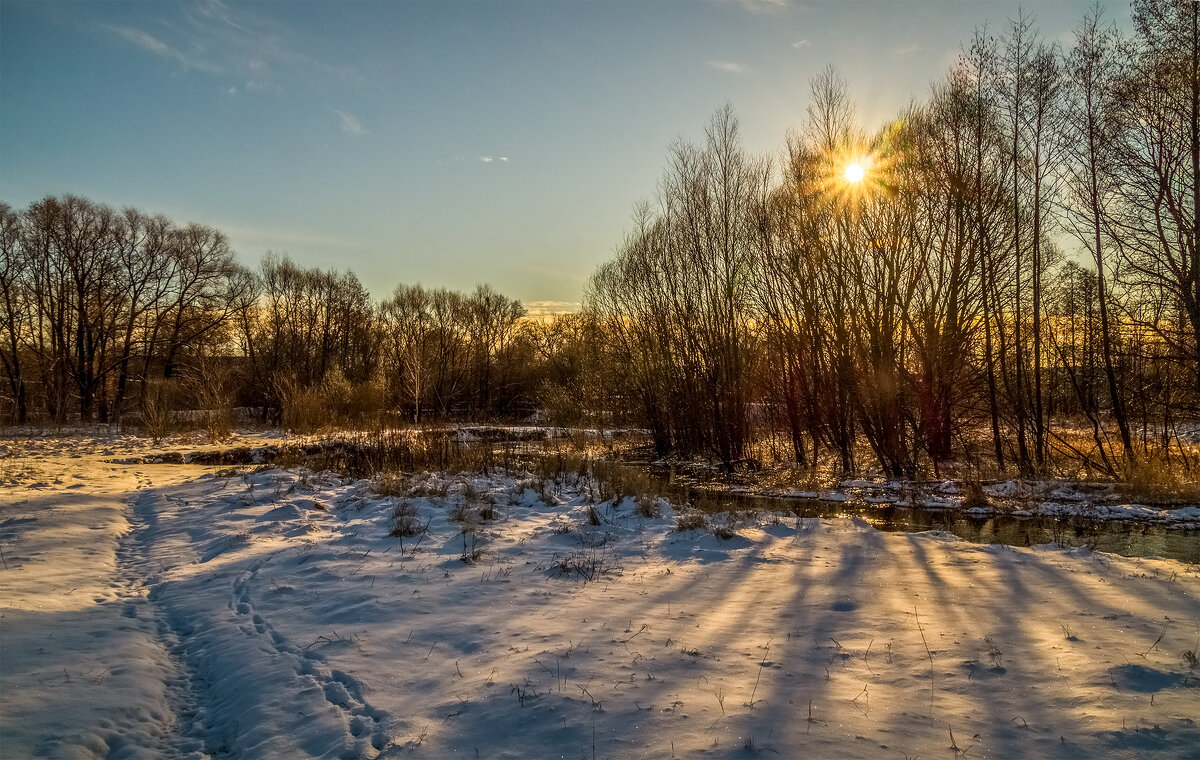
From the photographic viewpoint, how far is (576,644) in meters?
4.27

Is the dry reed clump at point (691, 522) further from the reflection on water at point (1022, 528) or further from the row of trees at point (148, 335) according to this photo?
the row of trees at point (148, 335)

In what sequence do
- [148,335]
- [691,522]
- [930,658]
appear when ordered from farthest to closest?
[148,335] → [691,522] → [930,658]

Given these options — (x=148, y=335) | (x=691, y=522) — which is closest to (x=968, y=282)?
(x=691, y=522)

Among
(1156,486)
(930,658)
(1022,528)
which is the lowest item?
(1022,528)

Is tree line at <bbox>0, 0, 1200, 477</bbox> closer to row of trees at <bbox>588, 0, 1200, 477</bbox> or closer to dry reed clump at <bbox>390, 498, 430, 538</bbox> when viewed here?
row of trees at <bbox>588, 0, 1200, 477</bbox>

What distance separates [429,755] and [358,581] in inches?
121

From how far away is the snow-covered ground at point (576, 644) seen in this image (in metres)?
3.14

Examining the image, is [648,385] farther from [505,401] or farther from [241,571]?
[505,401]

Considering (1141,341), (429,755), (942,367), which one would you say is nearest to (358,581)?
(429,755)

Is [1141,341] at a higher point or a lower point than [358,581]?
higher

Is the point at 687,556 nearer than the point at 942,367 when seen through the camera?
Yes

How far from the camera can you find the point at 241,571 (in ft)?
19.7

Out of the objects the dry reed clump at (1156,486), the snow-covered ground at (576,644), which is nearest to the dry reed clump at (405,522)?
the snow-covered ground at (576,644)

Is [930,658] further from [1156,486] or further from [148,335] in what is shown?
[148,335]
